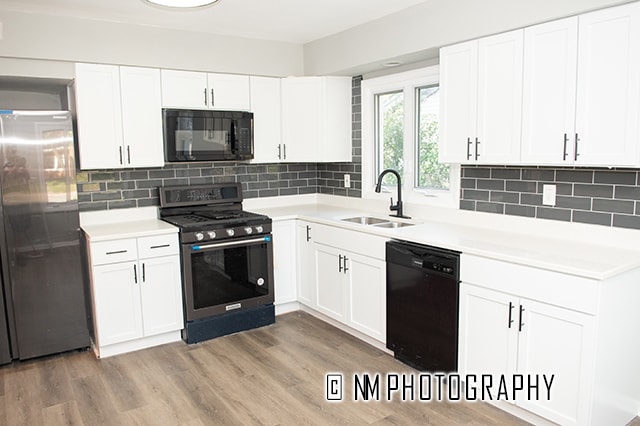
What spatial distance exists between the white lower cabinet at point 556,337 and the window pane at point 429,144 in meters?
1.14

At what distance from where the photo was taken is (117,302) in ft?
11.5

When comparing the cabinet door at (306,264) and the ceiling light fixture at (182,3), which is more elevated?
the ceiling light fixture at (182,3)

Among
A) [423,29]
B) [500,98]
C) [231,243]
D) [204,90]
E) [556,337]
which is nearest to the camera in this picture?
[556,337]

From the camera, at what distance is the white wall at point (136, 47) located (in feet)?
11.1

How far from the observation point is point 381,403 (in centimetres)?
286

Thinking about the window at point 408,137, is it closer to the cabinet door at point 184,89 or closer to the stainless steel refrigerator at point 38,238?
the cabinet door at point 184,89

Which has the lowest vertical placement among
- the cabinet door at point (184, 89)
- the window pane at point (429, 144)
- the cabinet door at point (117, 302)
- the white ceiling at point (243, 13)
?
the cabinet door at point (117, 302)

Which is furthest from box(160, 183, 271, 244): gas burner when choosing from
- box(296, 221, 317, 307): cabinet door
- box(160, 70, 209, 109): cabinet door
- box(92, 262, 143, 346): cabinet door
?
box(160, 70, 209, 109): cabinet door

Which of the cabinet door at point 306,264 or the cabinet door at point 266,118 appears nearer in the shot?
the cabinet door at point 306,264

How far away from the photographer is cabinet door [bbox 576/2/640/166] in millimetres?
2312

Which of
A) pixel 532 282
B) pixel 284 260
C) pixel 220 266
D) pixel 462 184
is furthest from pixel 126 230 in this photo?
pixel 532 282

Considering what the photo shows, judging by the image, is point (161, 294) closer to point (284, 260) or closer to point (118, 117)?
point (284, 260)

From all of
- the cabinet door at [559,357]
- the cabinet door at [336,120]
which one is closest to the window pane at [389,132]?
the cabinet door at [336,120]

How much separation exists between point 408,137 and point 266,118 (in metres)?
1.26
